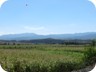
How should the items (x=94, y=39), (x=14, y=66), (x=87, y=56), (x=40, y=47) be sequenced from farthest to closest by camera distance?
(x=40, y=47), (x=87, y=56), (x=94, y=39), (x=14, y=66)

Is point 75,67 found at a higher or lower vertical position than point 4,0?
lower

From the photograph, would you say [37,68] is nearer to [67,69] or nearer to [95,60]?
[67,69]

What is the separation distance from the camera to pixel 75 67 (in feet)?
18.2

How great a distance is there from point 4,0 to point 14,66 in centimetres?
165

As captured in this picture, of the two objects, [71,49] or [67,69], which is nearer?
[67,69]

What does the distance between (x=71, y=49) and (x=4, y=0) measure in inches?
690

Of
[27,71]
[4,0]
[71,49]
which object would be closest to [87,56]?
[27,71]

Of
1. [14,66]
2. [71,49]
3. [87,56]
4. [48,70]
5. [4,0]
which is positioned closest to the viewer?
[4,0]

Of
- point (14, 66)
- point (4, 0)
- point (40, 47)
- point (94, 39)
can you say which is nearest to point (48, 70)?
point (14, 66)

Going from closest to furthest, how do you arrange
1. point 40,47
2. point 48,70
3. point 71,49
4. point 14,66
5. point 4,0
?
point 4,0 → point 14,66 → point 48,70 → point 40,47 → point 71,49

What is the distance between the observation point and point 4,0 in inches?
144

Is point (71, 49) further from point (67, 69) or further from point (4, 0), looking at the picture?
point (4, 0)

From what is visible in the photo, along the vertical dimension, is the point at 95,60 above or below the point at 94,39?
below

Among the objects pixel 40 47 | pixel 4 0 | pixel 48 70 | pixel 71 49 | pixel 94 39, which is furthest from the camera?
pixel 71 49
